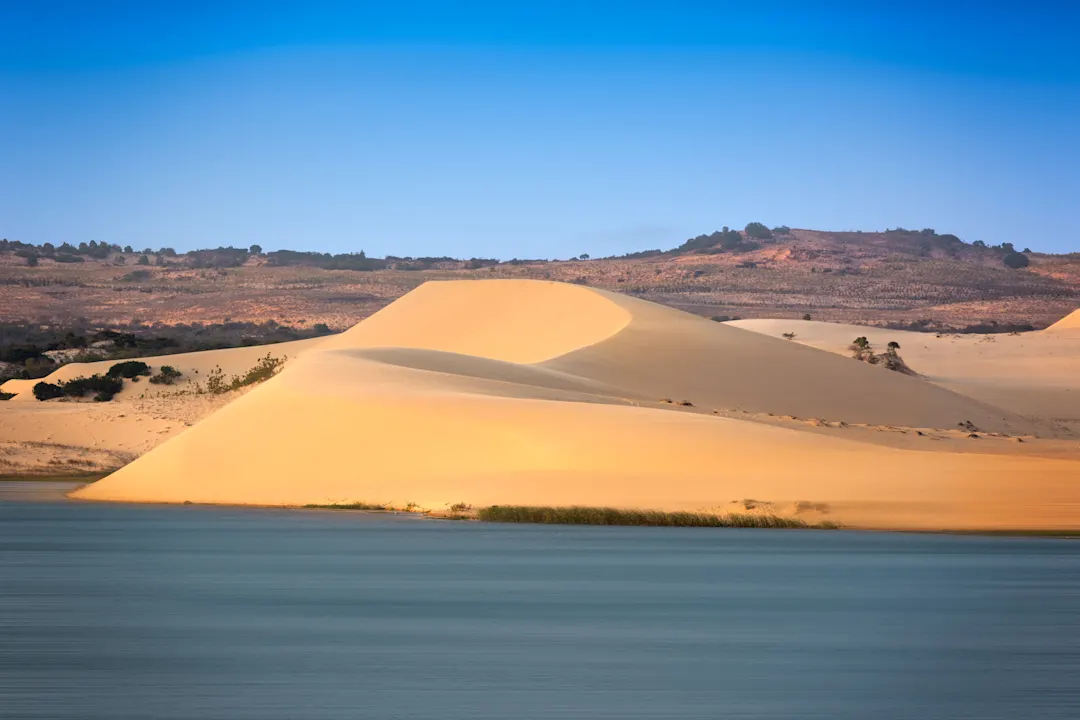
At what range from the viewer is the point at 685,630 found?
2038cm

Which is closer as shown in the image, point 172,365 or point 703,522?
point 703,522

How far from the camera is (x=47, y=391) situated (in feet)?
300

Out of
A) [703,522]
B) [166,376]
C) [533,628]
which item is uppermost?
[533,628]

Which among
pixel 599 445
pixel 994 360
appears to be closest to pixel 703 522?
pixel 599 445

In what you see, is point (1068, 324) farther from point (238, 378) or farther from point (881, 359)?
point (238, 378)

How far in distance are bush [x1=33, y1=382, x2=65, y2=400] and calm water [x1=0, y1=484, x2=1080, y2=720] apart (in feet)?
194

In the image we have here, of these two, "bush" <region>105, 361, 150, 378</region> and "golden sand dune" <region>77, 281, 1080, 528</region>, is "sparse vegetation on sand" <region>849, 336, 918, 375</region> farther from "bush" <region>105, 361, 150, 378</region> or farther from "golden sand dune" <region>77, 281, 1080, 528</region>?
"bush" <region>105, 361, 150, 378</region>

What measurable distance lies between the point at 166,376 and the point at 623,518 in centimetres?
5833

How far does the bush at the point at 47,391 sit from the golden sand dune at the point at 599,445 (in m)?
30.8

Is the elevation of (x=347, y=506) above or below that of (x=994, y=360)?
above

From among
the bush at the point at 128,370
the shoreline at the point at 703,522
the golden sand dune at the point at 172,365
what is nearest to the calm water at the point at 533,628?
the shoreline at the point at 703,522

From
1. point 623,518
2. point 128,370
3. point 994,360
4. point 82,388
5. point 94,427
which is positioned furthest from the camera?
point 994,360

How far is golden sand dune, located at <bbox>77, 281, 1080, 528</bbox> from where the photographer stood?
42.5 metres

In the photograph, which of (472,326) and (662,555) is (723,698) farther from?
(472,326)
